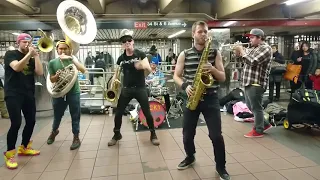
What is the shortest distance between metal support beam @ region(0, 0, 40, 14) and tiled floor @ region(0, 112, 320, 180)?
240 centimetres

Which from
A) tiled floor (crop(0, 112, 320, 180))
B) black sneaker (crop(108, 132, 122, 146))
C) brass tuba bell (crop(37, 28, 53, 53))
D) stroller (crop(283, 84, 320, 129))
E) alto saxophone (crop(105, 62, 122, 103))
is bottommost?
tiled floor (crop(0, 112, 320, 180))

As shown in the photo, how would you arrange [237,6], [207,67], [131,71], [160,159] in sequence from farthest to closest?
[237,6], [131,71], [160,159], [207,67]

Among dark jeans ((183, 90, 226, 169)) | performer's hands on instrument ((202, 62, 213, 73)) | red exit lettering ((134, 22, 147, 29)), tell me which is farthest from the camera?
red exit lettering ((134, 22, 147, 29))

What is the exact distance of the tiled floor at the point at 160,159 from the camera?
118 inches

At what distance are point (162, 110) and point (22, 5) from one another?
353cm

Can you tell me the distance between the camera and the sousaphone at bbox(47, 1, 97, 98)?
145 inches

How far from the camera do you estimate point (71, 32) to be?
3.71m

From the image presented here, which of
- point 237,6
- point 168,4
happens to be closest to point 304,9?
point 237,6

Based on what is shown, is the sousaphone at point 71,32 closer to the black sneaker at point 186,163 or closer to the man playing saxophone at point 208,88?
the man playing saxophone at point 208,88

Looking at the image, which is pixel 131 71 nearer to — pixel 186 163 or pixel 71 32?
pixel 71 32

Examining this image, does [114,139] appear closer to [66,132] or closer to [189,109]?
[66,132]

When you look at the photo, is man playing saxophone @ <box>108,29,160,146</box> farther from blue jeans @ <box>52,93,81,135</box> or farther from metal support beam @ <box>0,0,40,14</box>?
metal support beam @ <box>0,0,40,14</box>

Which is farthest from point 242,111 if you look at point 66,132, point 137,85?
point 66,132

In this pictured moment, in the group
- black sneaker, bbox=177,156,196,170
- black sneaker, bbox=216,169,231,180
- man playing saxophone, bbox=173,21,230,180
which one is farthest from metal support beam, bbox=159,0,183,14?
black sneaker, bbox=216,169,231,180
